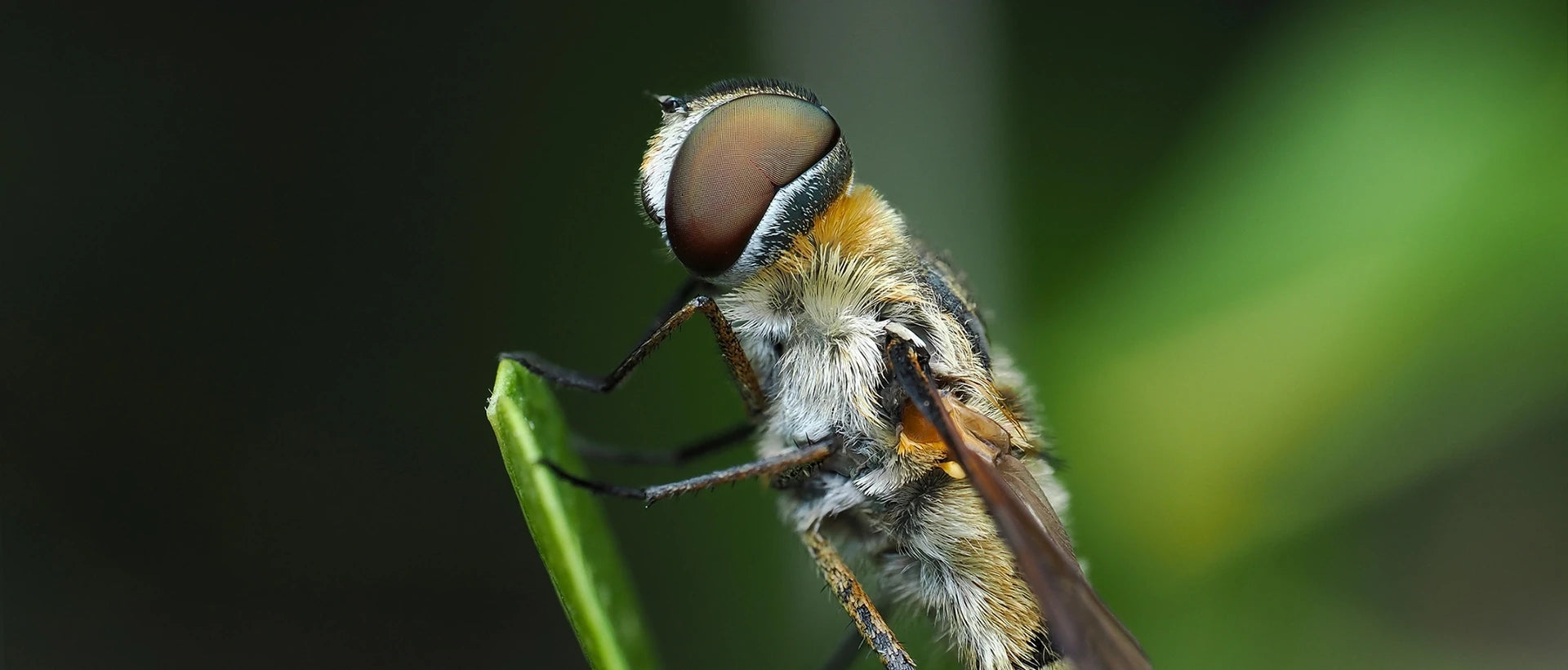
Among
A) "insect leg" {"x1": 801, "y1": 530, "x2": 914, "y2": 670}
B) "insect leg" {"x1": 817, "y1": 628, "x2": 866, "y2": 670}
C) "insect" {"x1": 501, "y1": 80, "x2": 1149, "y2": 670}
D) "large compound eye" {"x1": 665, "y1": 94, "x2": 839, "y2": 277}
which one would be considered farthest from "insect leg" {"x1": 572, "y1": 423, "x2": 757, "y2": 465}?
"insect leg" {"x1": 817, "y1": 628, "x2": 866, "y2": 670}

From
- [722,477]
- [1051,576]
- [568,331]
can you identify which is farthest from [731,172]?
[568,331]

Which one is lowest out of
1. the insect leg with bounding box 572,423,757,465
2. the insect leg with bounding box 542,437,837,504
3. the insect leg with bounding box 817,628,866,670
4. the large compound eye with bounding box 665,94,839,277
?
the insect leg with bounding box 817,628,866,670

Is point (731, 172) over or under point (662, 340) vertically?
over

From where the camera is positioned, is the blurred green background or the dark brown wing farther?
the blurred green background

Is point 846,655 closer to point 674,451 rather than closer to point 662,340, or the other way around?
point 674,451

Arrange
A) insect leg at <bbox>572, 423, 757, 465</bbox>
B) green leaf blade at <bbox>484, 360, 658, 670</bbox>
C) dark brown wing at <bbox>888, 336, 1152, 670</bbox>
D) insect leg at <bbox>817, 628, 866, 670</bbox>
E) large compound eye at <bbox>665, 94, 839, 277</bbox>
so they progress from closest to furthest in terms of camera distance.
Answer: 1. green leaf blade at <bbox>484, 360, 658, 670</bbox>
2. dark brown wing at <bbox>888, 336, 1152, 670</bbox>
3. large compound eye at <bbox>665, 94, 839, 277</bbox>
4. insect leg at <bbox>572, 423, 757, 465</bbox>
5. insect leg at <bbox>817, 628, 866, 670</bbox>

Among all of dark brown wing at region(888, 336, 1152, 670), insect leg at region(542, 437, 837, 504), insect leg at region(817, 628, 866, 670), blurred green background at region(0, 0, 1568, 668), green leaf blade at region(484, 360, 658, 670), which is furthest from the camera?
blurred green background at region(0, 0, 1568, 668)

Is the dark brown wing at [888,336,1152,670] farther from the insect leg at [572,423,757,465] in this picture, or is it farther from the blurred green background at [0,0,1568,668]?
the blurred green background at [0,0,1568,668]

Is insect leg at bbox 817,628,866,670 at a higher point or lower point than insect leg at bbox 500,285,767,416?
lower
